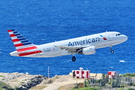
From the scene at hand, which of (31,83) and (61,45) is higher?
(61,45)

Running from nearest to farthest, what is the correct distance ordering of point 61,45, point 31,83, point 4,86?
point 61,45, point 4,86, point 31,83

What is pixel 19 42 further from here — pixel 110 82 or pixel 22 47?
pixel 110 82

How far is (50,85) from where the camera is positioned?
150 m

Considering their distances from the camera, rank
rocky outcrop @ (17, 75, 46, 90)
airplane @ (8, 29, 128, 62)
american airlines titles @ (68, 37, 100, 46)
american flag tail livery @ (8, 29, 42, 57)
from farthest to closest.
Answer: rocky outcrop @ (17, 75, 46, 90)
american airlines titles @ (68, 37, 100, 46)
airplane @ (8, 29, 128, 62)
american flag tail livery @ (8, 29, 42, 57)

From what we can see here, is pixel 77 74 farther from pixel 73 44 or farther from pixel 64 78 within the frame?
pixel 73 44

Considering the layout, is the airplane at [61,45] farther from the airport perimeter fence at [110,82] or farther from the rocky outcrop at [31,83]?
the rocky outcrop at [31,83]

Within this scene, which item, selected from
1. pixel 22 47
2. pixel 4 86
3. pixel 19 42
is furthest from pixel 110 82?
pixel 4 86

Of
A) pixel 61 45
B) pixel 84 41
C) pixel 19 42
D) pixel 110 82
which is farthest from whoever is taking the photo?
pixel 110 82

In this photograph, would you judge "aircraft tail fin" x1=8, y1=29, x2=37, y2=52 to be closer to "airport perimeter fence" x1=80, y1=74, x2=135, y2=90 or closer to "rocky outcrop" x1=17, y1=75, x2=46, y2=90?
"rocky outcrop" x1=17, y1=75, x2=46, y2=90

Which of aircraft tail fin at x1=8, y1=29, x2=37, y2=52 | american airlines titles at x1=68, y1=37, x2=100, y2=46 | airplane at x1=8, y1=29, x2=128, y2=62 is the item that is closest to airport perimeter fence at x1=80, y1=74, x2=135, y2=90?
airplane at x1=8, y1=29, x2=128, y2=62

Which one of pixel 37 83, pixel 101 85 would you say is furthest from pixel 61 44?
pixel 37 83

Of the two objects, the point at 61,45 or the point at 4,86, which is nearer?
the point at 61,45

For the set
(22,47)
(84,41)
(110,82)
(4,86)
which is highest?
(84,41)

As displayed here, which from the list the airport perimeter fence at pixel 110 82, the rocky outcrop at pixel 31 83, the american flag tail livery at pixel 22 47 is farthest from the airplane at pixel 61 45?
the rocky outcrop at pixel 31 83
